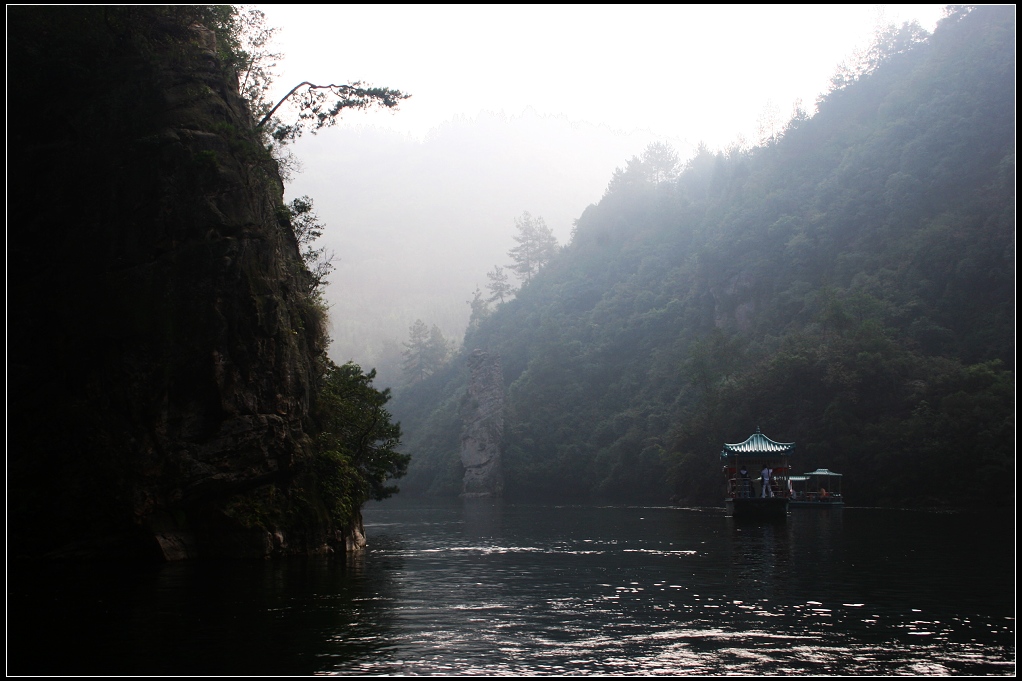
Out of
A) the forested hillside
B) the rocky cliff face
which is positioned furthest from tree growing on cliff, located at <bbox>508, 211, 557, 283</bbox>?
the rocky cliff face

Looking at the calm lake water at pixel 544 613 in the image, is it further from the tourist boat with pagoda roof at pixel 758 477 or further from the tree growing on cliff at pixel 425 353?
the tree growing on cliff at pixel 425 353

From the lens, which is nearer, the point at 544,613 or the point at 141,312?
the point at 544,613

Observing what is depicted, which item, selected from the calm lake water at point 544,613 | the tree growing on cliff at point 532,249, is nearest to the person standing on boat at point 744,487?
the calm lake water at point 544,613

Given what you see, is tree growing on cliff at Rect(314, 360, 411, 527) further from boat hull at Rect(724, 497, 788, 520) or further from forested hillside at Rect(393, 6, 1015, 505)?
forested hillside at Rect(393, 6, 1015, 505)

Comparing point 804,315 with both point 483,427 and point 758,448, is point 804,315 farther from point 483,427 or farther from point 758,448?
point 483,427

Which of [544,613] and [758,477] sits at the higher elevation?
[544,613]

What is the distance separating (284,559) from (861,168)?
90.1m

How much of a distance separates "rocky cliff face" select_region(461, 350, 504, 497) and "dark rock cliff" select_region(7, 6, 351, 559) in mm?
72004

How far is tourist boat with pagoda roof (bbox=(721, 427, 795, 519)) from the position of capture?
45.6 m

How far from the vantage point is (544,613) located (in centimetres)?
1686

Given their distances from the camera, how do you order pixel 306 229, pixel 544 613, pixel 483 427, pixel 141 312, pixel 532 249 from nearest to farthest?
pixel 544 613 → pixel 141 312 → pixel 306 229 → pixel 483 427 → pixel 532 249

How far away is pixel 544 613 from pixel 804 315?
250 ft

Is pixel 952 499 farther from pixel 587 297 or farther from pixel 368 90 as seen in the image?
pixel 587 297

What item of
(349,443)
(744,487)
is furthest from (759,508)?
(349,443)
